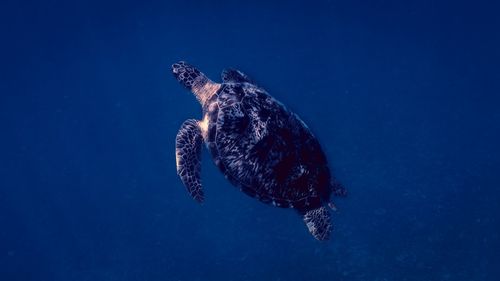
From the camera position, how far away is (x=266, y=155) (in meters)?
5.05

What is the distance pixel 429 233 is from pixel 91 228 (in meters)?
16.9

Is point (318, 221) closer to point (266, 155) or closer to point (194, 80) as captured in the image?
point (266, 155)

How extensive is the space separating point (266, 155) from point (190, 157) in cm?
168

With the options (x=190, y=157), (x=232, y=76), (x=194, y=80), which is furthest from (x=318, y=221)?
(x=194, y=80)

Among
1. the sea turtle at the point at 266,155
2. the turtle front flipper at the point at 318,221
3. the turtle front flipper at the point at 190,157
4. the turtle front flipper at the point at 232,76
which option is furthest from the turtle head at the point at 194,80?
the turtle front flipper at the point at 318,221

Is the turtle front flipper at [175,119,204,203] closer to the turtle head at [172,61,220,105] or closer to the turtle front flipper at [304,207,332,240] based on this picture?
the turtle head at [172,61,220,105]

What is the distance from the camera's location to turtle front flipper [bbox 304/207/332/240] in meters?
5.53

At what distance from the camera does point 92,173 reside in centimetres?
3070

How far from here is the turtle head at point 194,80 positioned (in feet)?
23.0

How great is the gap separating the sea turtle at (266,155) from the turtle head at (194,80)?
112cm

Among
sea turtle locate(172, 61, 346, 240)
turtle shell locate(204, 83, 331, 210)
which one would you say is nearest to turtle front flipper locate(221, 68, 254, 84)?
sea turtle locate(172, 61, 346, 240)

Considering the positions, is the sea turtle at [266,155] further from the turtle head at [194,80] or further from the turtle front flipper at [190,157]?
the turtle head at [194,80]

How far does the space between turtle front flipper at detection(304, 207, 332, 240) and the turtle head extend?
303cm

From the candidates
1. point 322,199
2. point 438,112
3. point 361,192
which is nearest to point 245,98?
point 322,199
